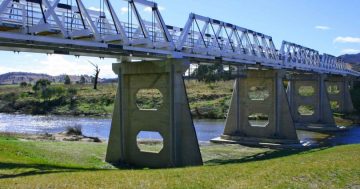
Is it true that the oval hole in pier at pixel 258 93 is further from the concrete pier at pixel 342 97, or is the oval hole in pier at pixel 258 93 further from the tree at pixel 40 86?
the tree at pixel 40 86

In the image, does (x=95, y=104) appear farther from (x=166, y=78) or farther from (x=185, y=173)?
(x=185, y=173)

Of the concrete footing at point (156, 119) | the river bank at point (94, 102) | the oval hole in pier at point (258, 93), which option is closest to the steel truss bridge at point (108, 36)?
the concrete footing at point (156, 119)

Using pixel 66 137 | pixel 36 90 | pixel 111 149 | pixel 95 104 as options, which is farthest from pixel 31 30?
pixel 36 90

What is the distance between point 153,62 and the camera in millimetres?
29859

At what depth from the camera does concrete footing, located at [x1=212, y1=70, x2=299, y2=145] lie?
45.3 metres

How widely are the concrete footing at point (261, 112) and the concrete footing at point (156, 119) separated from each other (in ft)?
54.0

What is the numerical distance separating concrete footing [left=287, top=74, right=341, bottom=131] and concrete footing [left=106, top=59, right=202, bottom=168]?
125 ft

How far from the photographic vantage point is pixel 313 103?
6669 centimetres

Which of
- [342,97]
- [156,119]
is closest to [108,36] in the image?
[156,119]

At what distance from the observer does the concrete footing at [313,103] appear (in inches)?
2525

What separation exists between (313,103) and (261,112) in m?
22.2

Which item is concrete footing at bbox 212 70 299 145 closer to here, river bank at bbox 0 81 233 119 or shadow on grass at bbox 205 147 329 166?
shadow on grass at bbox 205 147 329 166

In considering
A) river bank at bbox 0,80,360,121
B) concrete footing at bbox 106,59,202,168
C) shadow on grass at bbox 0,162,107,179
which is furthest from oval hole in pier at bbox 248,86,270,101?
shadow on grass at bbox 0,162,107,179

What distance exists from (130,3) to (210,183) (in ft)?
41.2
